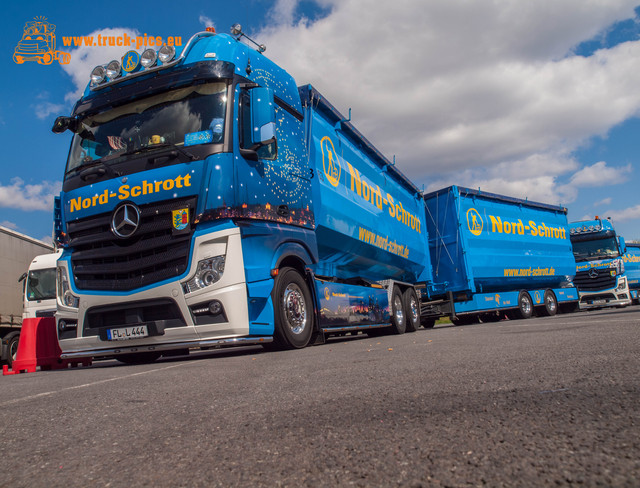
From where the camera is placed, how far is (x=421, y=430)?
5.40ft

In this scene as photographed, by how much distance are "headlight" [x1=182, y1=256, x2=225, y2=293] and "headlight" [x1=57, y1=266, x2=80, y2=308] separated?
157 cm

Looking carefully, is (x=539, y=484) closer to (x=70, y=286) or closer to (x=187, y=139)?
(x=187, y=139)

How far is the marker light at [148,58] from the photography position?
572 cm

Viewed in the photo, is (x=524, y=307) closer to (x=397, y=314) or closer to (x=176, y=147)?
(x=397, y=314)

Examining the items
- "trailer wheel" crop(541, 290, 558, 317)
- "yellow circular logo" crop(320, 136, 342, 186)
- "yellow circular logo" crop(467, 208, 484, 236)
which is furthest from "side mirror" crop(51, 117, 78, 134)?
"trailer wheel" crop(541, 290, 558, 317)

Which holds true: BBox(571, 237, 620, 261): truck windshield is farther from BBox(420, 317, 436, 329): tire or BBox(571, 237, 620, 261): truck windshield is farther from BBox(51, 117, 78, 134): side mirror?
BBox(51, 117, 78, 134): side mirror

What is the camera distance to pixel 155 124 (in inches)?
219

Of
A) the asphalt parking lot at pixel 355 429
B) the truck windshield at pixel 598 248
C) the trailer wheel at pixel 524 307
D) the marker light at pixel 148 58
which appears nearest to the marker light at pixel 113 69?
the marker light at pixel 148 58

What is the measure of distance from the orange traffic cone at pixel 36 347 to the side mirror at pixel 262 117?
3874 millimetres

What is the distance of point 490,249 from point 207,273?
10521mm

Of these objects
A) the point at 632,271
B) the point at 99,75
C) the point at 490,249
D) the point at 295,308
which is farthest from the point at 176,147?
the point at 632,271

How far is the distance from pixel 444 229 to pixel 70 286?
964 cm

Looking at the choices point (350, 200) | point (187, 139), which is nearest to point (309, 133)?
point (350, 200)

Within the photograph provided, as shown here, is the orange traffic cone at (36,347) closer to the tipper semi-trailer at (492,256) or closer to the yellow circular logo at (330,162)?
the yellow circular logo at (330,162)
